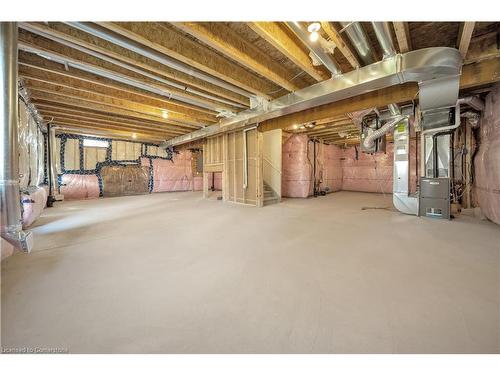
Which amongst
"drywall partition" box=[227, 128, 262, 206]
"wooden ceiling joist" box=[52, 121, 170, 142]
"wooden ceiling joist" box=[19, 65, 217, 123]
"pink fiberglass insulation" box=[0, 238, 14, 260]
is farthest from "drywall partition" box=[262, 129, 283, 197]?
"pink fiberglass insulation" box=[0, 238, 14, 260]

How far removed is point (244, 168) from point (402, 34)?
3.70m

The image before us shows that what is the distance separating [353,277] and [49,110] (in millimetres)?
6345

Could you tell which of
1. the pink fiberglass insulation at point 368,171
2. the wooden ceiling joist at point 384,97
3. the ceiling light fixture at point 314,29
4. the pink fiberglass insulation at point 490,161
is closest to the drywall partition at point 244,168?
the wooden ceiling joist at point 384,97

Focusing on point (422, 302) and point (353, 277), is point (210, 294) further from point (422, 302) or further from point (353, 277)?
point (422, 302)

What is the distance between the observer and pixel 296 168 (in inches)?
269

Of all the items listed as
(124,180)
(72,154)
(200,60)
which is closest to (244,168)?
(200,60)

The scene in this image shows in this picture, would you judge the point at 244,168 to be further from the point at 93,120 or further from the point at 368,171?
the point at 368,171

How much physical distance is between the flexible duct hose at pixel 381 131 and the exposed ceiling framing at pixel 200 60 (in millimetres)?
1063

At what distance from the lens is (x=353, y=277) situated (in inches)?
60.5

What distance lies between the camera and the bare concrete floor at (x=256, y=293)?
95 cm

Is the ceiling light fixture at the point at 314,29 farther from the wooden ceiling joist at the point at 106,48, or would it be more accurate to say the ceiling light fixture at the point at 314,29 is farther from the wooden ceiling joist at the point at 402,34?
the wooden ceiling joist at the point at 106,48

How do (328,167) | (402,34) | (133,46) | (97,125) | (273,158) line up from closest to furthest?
(402,34)
(133,46)
(97,125)
(273,158)
(328,167)

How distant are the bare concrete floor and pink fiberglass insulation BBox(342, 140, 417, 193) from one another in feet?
19.3
